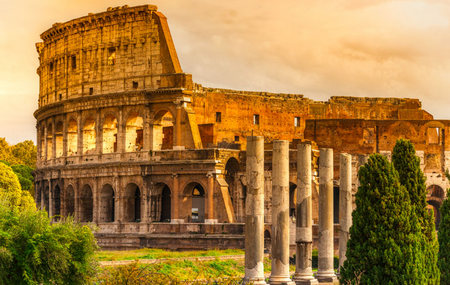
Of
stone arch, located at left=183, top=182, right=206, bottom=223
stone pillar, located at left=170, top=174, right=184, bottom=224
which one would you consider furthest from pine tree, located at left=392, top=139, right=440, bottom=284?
stone arch, located at left=183, top=182, right=206, bottom=223

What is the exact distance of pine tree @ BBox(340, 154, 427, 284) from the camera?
23.3 m

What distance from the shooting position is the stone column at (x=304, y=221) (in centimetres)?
2770

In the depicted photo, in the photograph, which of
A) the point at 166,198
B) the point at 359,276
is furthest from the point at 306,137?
the point at 359,276

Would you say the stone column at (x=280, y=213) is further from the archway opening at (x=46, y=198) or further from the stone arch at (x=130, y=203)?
the archway opening at (x=46, y=198)

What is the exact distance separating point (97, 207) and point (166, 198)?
12.2ft

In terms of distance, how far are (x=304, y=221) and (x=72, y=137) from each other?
24134 mm

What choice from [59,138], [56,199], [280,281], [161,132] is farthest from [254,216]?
[59,138]

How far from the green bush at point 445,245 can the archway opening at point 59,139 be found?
28172 mm

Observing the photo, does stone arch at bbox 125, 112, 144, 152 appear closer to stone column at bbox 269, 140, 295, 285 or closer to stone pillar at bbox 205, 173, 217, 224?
stone pillar at bbox 205, 173, 217, 224

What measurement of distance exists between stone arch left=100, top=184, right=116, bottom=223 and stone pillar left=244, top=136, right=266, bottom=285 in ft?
71.5

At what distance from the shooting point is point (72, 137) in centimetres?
4947

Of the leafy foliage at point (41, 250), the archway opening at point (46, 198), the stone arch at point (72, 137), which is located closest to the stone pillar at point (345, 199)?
the leafy foliage at point (41, 250)

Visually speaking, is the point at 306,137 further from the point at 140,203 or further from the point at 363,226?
the point at 363,226

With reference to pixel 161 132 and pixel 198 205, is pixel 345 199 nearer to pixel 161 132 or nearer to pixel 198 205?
pixel 161 132
